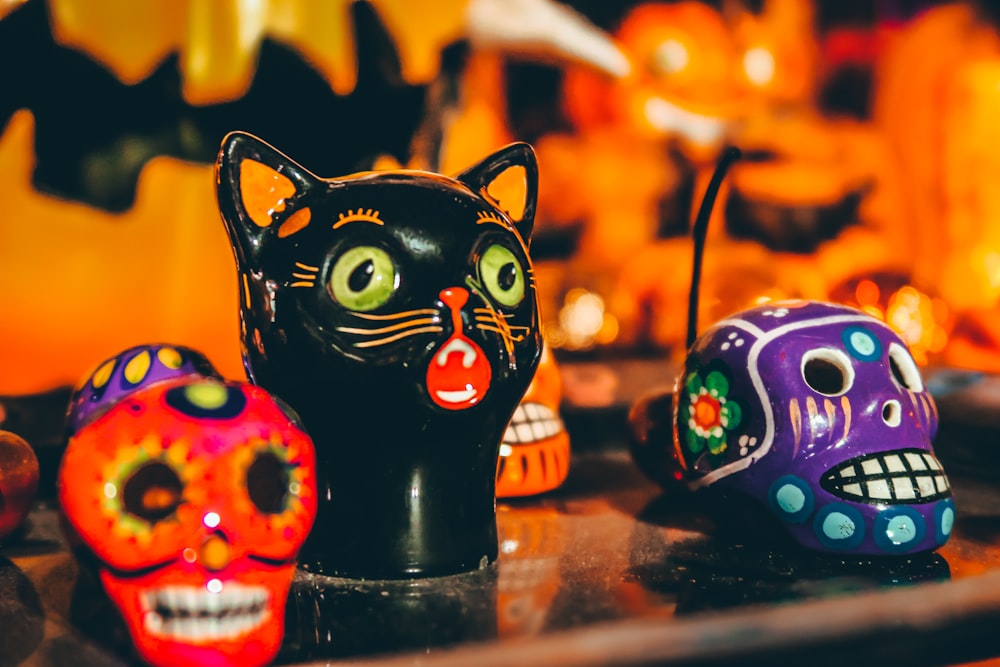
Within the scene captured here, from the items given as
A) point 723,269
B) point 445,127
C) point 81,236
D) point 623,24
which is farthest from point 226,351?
point 623,24

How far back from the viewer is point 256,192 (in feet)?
1.97

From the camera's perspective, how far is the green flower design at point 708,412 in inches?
27.1

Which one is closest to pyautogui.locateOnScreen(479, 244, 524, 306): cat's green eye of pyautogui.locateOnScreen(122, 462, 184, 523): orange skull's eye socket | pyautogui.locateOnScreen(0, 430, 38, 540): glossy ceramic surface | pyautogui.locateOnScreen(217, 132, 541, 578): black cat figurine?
pyautogui.locateOnScreen(217, 132, 541, 578): black cat figurine

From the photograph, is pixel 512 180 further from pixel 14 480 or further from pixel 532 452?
pixel 14 480

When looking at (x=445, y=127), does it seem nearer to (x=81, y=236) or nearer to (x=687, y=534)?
(x=81, y=236)

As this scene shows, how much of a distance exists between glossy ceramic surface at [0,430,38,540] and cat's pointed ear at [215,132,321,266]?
0.22 meters

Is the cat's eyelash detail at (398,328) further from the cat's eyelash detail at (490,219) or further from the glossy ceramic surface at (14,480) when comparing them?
the glossy ceramic surface at (14,480)

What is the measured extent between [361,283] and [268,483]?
128 mm

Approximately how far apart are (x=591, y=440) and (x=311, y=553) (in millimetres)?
505

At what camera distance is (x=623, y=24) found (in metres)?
2.13

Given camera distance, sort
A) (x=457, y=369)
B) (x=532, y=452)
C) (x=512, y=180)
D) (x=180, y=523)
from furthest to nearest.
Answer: (x=532, y=452)
(x=512, y=180)
(x=457, y=369)
(x=180, y=523)

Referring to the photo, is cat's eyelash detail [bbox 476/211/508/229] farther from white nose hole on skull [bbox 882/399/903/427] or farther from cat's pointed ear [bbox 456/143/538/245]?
white nose hole on skull [bbox 882/399/903/427]

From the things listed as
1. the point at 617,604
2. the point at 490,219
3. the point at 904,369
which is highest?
the point at 490,219

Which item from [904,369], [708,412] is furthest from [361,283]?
[904,369]
